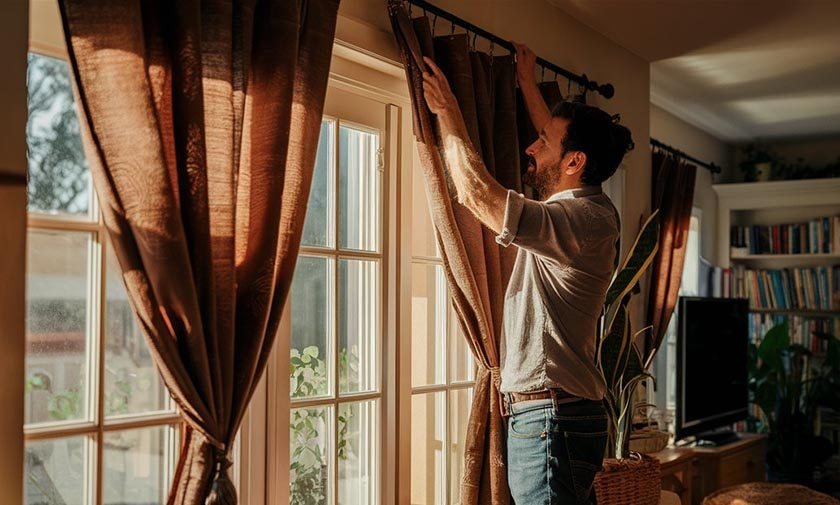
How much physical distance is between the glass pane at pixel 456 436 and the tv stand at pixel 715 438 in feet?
7.85

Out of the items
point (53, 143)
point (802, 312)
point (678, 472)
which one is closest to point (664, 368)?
point (678, 472)

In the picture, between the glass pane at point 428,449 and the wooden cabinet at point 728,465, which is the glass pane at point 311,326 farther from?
the wooden cabinet at point 728,465

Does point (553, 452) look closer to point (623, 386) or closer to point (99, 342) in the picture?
point (99, 342)

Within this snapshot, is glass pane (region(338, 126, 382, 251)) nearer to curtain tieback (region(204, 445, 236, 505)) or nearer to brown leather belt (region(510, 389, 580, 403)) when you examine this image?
brown leather belt (region(510, 389, 580, 403))

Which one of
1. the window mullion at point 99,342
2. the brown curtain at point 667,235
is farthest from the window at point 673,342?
the window mullion at point 99,342

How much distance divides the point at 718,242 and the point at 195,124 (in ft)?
18.8

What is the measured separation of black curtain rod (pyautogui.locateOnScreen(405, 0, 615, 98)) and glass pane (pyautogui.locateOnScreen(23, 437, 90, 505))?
5.39 ft

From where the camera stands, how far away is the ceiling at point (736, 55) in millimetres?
3852

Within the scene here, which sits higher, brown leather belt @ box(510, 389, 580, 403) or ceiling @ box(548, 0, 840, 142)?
ceiling @ box(548, 0, 840, 142)

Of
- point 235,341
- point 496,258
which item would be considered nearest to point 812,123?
point 496,258

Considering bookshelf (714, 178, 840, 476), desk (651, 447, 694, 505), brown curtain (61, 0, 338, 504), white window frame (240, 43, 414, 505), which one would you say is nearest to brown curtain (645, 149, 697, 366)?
desk (651, 447, 694, 505)

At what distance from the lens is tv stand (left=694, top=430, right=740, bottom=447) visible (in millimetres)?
5156

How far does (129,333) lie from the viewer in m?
2.02

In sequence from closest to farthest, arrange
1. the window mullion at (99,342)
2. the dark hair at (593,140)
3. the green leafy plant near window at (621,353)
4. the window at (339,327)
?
the window mullion at (99,342) → the dark hair at (593,140) → the window at (339,327) → the green leafy plant near window at (621,353)
